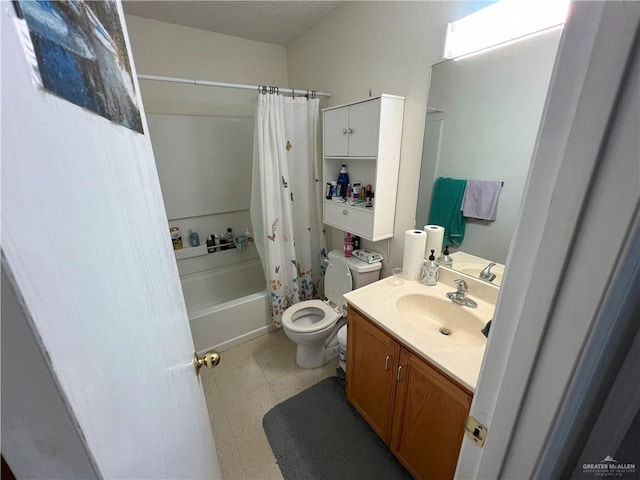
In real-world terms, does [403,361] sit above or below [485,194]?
below

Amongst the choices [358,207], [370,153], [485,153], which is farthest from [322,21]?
[485,153]

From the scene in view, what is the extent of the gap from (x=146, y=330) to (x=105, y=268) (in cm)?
16

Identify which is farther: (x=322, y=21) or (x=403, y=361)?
(x=322, y=21)

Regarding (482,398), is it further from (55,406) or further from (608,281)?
(55,406)

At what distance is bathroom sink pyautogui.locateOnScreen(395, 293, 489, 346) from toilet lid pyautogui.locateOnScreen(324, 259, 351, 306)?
549 mm

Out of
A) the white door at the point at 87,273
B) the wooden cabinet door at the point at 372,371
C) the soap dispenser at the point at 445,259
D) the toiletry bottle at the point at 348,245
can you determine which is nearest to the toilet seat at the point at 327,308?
the toiletry bottle at the point at 348,245

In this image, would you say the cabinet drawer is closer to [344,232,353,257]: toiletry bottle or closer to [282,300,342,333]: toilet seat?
[344,232,353,257]: toiletry bottle

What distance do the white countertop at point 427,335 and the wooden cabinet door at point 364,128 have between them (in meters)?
0.80

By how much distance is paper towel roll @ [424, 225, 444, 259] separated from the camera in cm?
142

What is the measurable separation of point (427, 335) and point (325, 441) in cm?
89

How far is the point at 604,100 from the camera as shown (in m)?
0.31

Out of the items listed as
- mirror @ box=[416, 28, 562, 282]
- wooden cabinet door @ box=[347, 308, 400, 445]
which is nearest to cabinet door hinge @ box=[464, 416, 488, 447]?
wooden cabinet door @ box=[347, 308, 400, 445]

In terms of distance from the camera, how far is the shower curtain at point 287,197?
189 centimetres

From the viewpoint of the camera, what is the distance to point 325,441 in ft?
4.62
